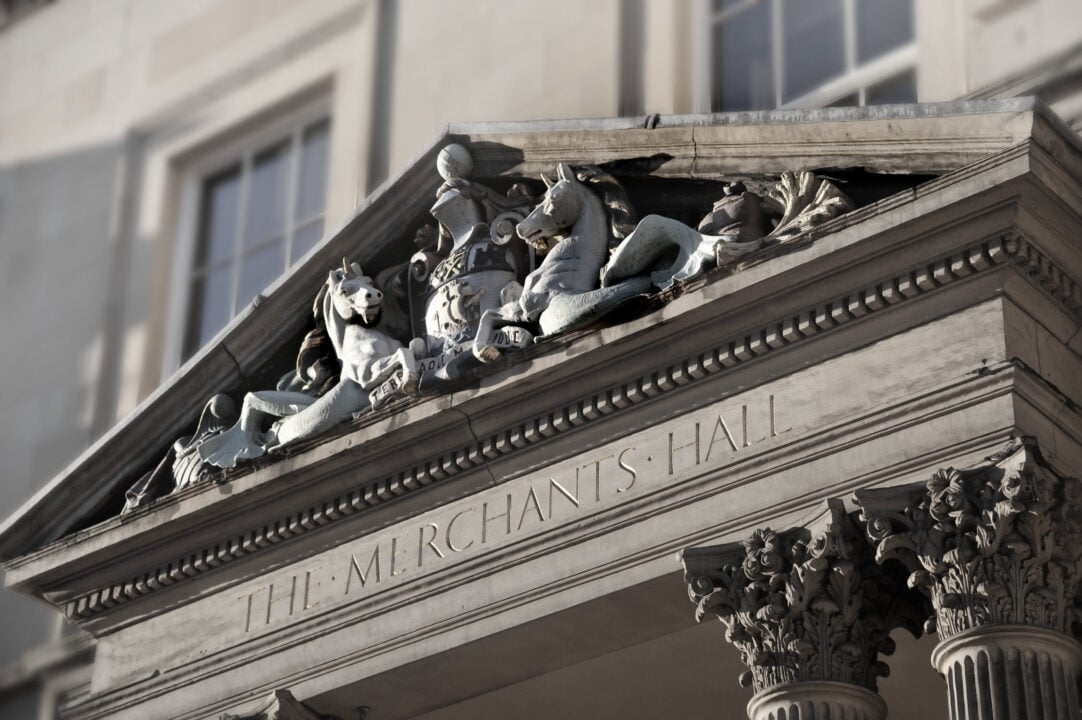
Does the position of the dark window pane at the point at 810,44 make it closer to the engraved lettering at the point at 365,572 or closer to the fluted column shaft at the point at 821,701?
the engraved lettering at the point at 365,572

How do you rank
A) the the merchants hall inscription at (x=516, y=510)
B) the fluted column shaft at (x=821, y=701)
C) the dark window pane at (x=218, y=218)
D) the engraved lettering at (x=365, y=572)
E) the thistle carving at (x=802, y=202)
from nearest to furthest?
the fluted column shaft at (x=821, y=701) < the thistle carving at (x=802, y=202) < the the merchants hall inscription at (x=516, y=510) < the engraved lettering at (x=365, y=572) < the dark window pane at (x=218, y=218)

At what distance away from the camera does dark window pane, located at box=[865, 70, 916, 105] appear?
53.3 feet

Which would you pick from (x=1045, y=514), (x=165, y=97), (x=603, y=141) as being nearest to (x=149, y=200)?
(x=165, y=97)

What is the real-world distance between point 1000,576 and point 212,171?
11.5 meters

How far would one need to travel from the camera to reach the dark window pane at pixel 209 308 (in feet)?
68.3

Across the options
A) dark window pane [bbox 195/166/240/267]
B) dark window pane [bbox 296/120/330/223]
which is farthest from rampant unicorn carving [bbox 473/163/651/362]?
dark window pane [bbox 195/166/240/267]

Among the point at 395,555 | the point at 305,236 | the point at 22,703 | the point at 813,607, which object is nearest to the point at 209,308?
the point at 305,236

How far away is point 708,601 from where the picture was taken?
43.1ft

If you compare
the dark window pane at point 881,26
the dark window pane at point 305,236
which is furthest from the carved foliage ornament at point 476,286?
the dark window pane at point 305,236

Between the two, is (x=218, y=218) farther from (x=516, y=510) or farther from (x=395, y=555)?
(x=516, y=510)

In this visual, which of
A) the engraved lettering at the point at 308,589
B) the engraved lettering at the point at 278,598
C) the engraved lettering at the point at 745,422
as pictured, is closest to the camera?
the engraved lettering at the point at 745,422

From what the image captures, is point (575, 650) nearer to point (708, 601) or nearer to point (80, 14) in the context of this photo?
point (708, 601)

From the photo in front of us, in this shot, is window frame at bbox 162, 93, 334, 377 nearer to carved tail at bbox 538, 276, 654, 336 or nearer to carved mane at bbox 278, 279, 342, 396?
carved mane at bbox 278, 279, 342, 396

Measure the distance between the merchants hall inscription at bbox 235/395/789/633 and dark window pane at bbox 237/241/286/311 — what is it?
489 centimetres
